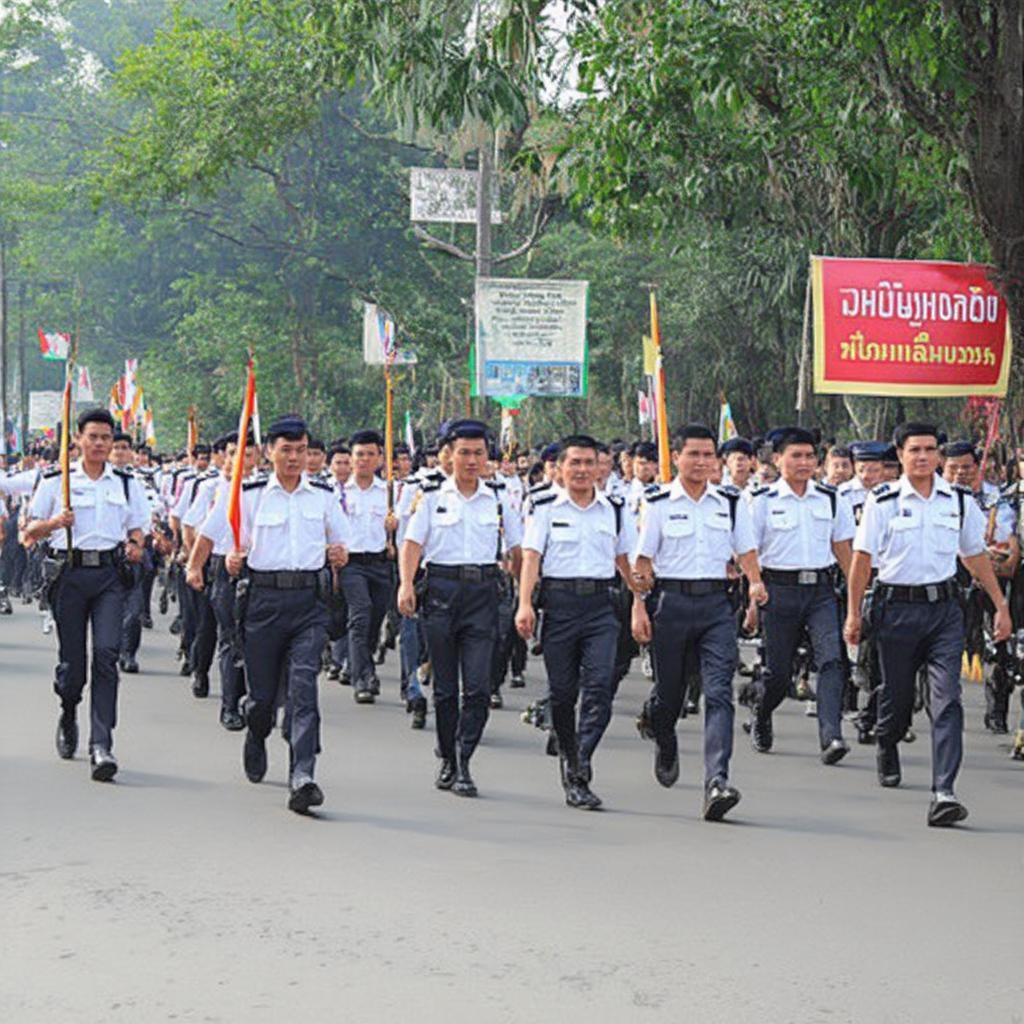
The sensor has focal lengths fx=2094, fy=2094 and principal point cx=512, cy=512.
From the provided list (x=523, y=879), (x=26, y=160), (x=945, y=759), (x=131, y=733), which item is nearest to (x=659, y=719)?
(x=945, y=759)

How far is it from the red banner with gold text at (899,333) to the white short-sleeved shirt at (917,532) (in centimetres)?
325

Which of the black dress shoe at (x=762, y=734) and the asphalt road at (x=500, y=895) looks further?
the black dress shoe at (x=762, y=734)

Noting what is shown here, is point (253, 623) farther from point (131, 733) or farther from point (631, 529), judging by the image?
point (131, 733)

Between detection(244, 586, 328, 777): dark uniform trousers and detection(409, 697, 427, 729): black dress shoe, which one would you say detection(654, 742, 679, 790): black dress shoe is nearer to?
detection(244, 586, 328, 777): dark uniform trousers

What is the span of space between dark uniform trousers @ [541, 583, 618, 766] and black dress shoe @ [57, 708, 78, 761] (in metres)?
2.86

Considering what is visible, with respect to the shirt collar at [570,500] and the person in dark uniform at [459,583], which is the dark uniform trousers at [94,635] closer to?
the person in dark uniform at [459,583]

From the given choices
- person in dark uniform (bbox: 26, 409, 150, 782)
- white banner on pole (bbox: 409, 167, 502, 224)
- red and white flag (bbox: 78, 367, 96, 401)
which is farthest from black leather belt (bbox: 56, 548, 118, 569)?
red and white flag (bbox: 78, 367, 96, 401)

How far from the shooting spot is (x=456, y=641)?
10.7 metres

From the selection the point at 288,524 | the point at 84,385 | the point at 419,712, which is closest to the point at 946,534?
the point at 288,524

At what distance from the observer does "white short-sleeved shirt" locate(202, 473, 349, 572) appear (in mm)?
10117

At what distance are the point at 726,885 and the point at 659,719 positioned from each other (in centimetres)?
259

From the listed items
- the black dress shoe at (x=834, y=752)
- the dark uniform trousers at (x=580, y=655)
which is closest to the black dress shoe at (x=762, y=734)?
the black dress shoe at (x=834, y=752)

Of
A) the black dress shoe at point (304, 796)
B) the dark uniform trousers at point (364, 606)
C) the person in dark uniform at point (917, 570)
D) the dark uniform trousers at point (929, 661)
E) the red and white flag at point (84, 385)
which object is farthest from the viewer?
the red and white flag at point (84, 385)

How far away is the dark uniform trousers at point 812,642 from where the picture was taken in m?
11.7
